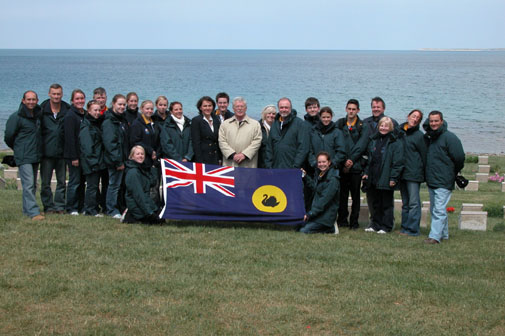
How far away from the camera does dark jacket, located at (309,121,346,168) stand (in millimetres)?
9859

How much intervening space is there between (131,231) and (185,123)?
2249mm

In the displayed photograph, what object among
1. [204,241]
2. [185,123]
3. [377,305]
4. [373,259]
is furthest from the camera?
[185,123]

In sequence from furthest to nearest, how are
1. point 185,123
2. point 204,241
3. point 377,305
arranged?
point 185,123 < point 204,241 < point 377,305

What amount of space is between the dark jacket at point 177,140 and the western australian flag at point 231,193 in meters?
0.39

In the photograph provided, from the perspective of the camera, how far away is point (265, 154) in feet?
33.1

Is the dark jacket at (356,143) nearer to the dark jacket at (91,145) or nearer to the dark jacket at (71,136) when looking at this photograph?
the dark jacket at (91,145)

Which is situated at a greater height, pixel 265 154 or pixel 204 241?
pixel 265 154

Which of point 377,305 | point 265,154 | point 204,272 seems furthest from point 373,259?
point 265,154

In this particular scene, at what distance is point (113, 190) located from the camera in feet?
33.8

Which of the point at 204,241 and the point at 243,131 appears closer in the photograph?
the point at 204,241

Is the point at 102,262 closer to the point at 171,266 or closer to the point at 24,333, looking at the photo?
the point at 171,266

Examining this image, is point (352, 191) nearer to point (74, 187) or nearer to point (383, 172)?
point (383, 172)

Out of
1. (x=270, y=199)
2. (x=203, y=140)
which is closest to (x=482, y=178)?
(x=270, y=199)

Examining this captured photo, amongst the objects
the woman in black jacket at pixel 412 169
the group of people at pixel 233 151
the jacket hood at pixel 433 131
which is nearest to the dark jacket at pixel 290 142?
the group of people at pixel 233 151
